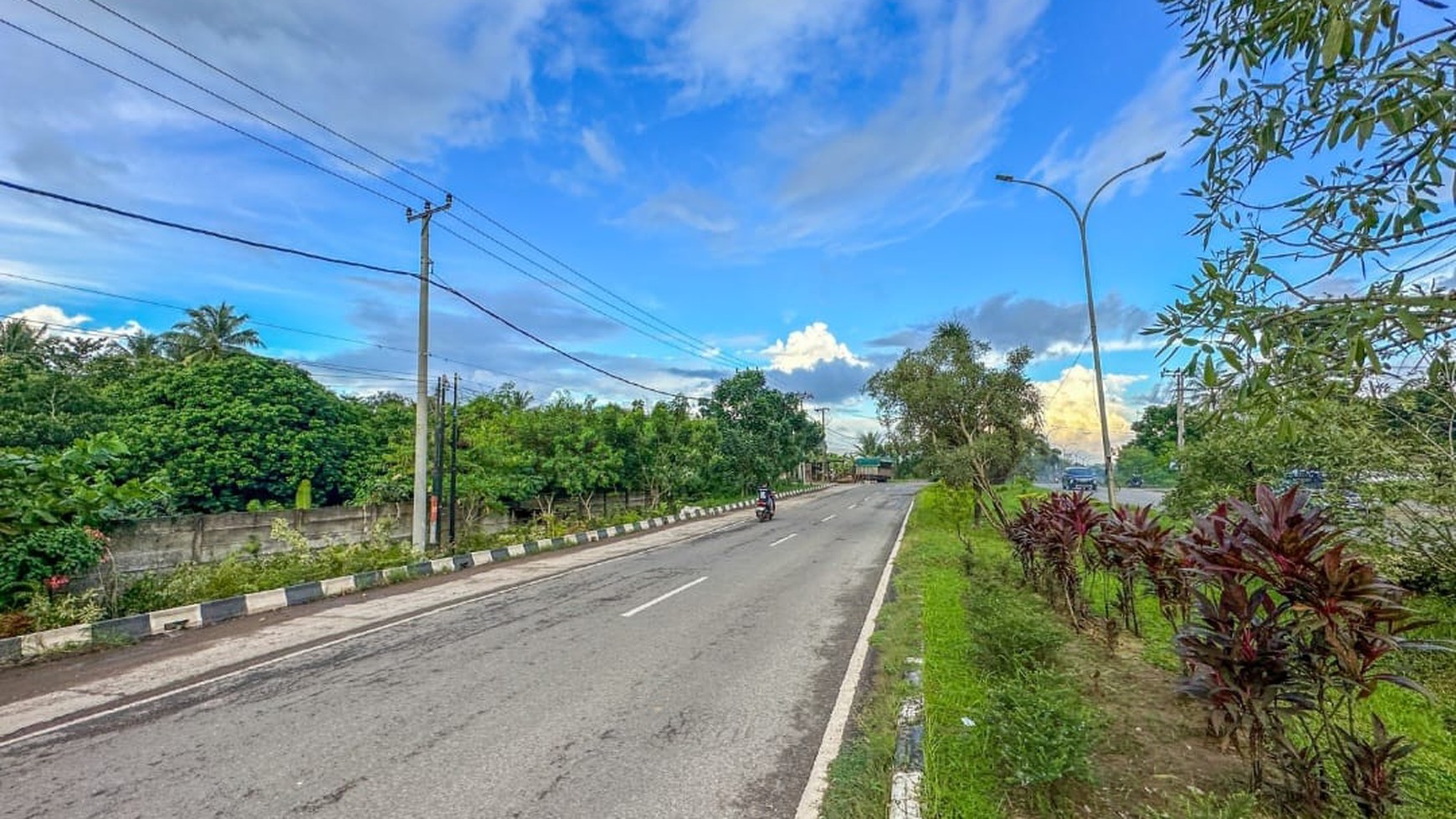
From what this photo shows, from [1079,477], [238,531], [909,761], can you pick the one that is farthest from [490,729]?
[1079,477]

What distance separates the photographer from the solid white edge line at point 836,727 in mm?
3480

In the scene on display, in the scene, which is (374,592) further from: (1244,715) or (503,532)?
(1244,715)

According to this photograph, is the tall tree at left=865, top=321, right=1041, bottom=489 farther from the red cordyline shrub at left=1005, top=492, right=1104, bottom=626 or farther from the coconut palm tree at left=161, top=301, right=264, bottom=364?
the coconut palm tree at left=161, top=301, right=264, bottom=364

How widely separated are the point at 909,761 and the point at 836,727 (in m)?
0.88

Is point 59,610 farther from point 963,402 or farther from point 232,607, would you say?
point 963,402

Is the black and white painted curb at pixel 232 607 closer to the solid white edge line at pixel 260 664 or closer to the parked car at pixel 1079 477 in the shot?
the solid white edge line at pixel 260 664

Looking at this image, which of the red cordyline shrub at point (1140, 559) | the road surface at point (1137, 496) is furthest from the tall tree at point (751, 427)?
the red cordyline shrub at point (1140, 559)

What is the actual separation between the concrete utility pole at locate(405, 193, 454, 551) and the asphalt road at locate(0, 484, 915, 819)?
5533mm

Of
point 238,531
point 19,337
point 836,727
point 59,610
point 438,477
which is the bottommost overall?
point 836,727

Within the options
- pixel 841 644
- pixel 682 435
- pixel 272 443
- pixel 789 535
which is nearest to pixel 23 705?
pixel 841 644

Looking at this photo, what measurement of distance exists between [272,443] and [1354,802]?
27052mm

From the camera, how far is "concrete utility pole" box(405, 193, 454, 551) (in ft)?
42.8

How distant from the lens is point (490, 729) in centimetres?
450

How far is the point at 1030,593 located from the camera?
8328 millimetres
